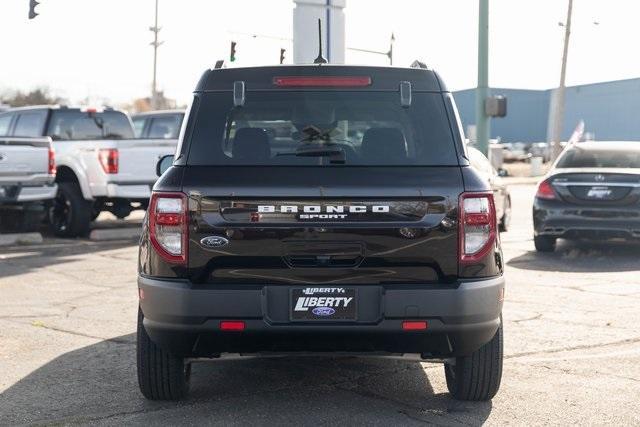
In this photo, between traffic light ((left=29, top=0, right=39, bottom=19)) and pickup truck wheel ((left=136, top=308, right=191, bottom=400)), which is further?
traffic light ((left=29, top=0, right=39, bottom=19))

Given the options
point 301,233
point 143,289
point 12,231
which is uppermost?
point 301,233

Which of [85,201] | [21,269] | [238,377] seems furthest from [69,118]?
[238,377]

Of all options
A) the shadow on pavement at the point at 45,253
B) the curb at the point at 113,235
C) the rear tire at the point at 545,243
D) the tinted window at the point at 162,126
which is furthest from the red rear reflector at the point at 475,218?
the tinted window at the point at 162,126

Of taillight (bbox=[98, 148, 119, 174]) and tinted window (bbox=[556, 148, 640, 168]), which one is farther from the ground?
tinted window (bbox=[556, 148, 640, 168])

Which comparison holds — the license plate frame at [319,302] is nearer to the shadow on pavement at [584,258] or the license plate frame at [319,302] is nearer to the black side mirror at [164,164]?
the black side mirror at [164,164]

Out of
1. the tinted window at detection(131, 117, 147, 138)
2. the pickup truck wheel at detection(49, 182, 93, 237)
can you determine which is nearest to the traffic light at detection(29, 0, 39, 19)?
the tinted window at detection(131, 117, 147, 138)

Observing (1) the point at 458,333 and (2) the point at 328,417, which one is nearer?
(1) the point at 458,333

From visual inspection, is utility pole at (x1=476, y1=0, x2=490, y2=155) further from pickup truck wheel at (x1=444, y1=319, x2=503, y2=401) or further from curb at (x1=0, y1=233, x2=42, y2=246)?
pickup truck wheel at (x1=444, y1=319, x2=503, y2=401)

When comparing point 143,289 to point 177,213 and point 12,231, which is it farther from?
point 12,231

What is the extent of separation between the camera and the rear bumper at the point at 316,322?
15.2 feet

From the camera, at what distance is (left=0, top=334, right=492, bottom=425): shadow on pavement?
5.08 metres

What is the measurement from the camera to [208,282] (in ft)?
15.4

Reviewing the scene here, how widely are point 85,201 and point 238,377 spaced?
9.34 metres

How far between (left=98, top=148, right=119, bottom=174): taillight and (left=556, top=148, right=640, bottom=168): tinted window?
631cm
